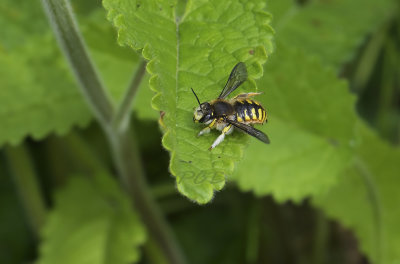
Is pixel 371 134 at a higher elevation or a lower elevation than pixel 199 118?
lower

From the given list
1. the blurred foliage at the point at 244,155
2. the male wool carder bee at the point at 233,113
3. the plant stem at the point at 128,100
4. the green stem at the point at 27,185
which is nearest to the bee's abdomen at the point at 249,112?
the male wool carder bee at the point at 233,113

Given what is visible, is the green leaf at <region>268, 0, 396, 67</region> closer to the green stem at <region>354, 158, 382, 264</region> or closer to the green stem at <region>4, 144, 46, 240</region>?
the green stem at <region>354, 158, 382, 264</region>

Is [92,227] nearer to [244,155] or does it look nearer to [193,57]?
[244,155]

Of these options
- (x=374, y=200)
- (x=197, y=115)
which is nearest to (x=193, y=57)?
(x=197, y=115)

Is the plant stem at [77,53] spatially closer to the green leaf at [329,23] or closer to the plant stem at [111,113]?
the plant stem at [111,113]

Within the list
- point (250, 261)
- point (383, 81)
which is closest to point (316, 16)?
point (383, 81)

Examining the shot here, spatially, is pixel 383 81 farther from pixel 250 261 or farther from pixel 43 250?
pixel 43 250
